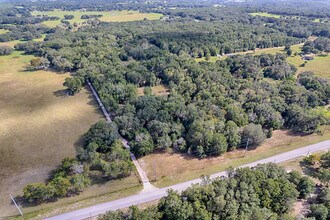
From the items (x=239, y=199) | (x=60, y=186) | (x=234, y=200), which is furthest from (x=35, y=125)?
(x=239, y=199)

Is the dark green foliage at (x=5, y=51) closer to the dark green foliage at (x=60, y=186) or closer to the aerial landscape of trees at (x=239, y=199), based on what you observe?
the dark green foliage at (x=60, y=186)

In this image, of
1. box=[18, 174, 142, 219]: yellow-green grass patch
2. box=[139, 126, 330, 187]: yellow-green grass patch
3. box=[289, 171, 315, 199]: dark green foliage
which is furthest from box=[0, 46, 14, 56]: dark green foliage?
box=[289, 171, 315, 199]: dark green foliage

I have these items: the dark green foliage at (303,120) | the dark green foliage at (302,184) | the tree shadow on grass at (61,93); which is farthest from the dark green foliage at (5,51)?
the dark green foliage at (302,184)

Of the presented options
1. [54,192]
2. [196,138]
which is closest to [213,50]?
[196,138]

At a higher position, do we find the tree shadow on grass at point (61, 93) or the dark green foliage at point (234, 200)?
the dark green foliage at point (234, 200)

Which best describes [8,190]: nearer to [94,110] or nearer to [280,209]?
[94,110]

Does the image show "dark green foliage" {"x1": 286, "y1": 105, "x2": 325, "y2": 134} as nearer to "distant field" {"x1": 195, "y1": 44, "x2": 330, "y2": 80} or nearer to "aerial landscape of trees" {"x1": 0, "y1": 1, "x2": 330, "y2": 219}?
"aerial landscape of trees" {"x1": 0, "y1": 1, "x2": 330, "y2": 219}

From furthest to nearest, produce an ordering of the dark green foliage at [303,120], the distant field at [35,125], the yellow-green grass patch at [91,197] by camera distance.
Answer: the dark green foliage at [303,120], the distant field at [35,125], the yellow-green grass patch at [91,197]
